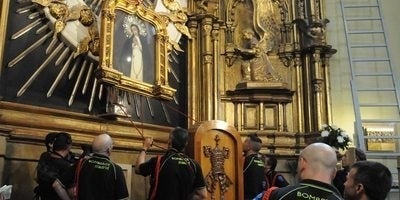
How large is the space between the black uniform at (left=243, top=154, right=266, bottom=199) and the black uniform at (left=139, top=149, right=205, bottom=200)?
99 cm

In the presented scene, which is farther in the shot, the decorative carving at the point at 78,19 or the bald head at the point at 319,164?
the decorative carving at the point at 78,19

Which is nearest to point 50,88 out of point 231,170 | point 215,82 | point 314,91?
point 231,170

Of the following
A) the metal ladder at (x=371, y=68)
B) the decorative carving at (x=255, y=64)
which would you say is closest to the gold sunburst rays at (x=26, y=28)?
the decorative carving at (x=255, y=64)

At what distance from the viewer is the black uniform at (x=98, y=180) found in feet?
10.5

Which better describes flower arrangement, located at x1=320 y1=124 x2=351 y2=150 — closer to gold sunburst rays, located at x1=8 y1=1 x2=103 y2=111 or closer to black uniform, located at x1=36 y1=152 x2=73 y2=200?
gold sunburst rays, located at x1=8 y1=1 x2=103 y2=111

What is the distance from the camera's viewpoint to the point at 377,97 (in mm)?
7316

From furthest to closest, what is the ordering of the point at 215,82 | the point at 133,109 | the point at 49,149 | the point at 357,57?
the point at 357,57 → the point at 215,82 → the point at 133,109 → the point at 49,149

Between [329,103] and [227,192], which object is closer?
[227,192]

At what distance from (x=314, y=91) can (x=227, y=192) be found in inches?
130

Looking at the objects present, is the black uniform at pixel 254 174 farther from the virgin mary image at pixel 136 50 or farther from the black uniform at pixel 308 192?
the black uniform at pixel 308 192

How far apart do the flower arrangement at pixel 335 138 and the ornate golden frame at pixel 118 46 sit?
2.45 meters

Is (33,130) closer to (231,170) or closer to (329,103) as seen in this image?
(231,170)

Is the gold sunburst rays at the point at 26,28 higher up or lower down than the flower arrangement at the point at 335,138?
higher up

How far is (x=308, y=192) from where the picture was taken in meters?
2.05
